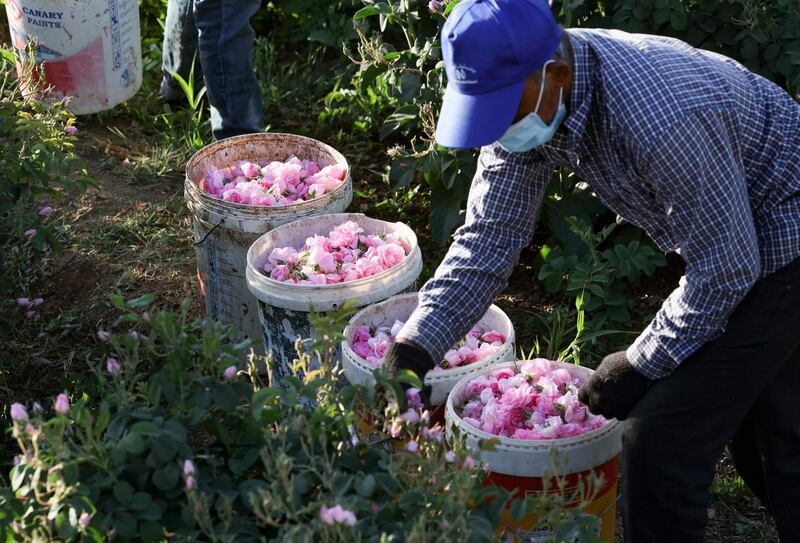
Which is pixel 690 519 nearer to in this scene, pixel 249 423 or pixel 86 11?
pixel 249 423

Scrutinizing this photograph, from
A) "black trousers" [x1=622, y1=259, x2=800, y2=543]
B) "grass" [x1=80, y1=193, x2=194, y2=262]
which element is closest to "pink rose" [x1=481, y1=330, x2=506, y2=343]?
"black trousers" [x1=622, y1=259, x2=800, y2=543]

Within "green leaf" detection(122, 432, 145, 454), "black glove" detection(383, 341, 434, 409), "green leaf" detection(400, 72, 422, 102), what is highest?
"green leaf" detection(122, 432, 145, 454)

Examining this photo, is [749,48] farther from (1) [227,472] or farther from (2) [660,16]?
(1) [227,472]

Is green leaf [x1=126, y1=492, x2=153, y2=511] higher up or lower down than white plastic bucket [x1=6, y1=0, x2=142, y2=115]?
higher up

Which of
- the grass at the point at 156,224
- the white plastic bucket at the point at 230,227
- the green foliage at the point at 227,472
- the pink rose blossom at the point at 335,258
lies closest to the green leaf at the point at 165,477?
the green foliage at the point at 227,472

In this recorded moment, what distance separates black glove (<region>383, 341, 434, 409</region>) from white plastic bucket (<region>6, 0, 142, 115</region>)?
119 inches

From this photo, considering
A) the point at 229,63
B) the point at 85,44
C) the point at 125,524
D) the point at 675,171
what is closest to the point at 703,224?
the point at 675,171

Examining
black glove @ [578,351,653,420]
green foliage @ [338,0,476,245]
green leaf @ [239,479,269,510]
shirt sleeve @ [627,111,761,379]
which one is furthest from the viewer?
green foliage @ [338,0,476,245]

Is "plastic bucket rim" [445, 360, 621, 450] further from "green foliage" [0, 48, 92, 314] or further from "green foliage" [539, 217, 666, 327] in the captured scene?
"green foliage" [0, 48, 92, 314]

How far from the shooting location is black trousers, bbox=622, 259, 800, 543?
2.34 m

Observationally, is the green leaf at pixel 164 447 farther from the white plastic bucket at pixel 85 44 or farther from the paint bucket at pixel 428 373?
the white plastic bucket at pixel 85 44

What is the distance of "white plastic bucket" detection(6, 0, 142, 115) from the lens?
491 cm

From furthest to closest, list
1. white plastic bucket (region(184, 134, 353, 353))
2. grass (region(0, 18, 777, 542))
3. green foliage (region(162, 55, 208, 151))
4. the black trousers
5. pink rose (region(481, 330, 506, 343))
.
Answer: green foliage (region(162, 55, 208, 151)) < grass (region(0, 18, 777, 542)) < white plastic bucket (region(184, 134, 353, 353)) < pink rose (region(481, 330, 506, 343)) < the black trousers

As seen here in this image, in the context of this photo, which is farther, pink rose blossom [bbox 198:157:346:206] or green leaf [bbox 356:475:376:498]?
pink rose blossom [bbox 198:157:346:206]
